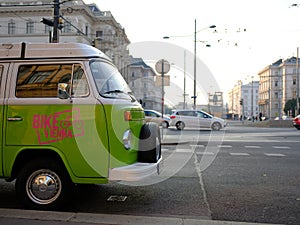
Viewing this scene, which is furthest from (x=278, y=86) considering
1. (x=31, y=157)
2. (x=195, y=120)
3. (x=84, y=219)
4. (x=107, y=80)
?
(x=84, y=219)

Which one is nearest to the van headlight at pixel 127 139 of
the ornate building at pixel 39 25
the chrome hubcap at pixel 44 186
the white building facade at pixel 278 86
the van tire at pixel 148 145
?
the van tire at pixel 148 145

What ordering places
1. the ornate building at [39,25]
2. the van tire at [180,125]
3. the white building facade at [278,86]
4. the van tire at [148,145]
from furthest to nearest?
1. the white building facade at [278,86]
2. the ornate building at [39,25]
3. the van tire at [180,125]
4. the van tire at [148,145]

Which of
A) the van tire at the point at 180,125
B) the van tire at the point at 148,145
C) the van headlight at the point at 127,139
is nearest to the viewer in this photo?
the van headlight at the point at 127,139

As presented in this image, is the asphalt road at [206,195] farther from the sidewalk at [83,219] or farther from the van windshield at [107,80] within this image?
the van windshield at [107,80]

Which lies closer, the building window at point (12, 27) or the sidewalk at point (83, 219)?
the sidewalk at point (83, 219)

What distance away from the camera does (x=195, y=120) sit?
87.9 feet

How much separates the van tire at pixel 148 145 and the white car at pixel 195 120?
21.0m

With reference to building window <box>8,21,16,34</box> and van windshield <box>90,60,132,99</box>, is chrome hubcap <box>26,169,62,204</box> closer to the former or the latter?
van windshield <box>90,60,132,99</box>

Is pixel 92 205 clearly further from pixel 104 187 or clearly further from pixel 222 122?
pixel 222 122

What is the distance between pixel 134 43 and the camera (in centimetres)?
766

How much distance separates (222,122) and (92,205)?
21.9 m

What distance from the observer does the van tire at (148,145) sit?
552cm

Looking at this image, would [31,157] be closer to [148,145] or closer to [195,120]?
→ [148,145]

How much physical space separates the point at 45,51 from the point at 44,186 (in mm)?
2052
